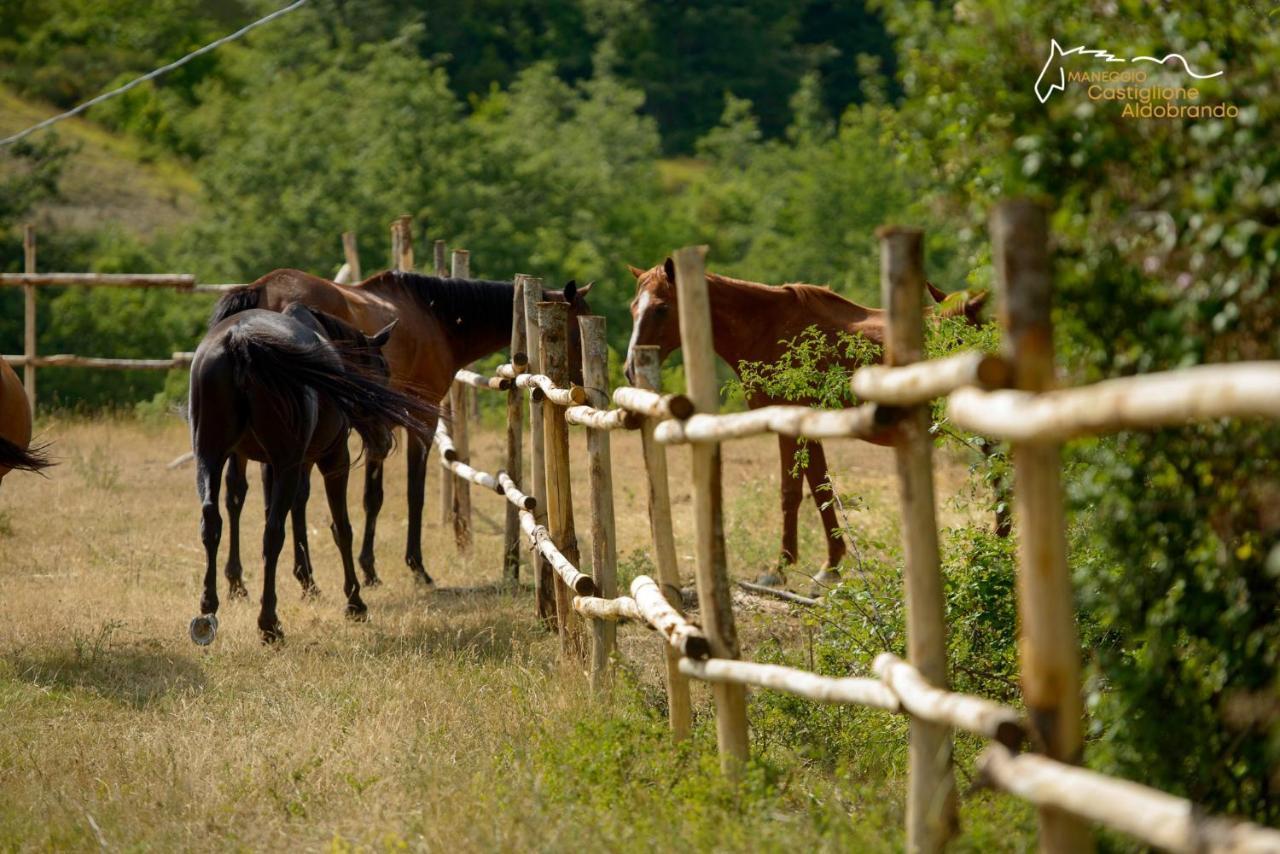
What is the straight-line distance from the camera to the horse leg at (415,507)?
337 inches

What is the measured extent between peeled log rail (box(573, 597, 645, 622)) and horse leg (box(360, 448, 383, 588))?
128 inches

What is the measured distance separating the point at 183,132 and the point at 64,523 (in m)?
35.3

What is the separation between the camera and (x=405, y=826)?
368 cm

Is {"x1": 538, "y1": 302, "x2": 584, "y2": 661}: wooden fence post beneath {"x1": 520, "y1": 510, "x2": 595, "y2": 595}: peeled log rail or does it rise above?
above

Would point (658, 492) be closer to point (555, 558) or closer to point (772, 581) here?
point (555, 558)

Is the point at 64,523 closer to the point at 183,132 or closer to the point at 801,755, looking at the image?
the point at 801,755

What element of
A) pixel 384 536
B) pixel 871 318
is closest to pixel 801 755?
pixel 871 318

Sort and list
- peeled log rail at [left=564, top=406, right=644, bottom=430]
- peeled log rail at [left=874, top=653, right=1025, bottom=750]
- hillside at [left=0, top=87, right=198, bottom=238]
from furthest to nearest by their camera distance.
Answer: hillside at [left=0, top=87, right=198, bottom=238], peeled log rail at [left=564, top=406, right=644, bottom=430], peeled log rail at [left=874, top=653, right=1025, bottom=750]

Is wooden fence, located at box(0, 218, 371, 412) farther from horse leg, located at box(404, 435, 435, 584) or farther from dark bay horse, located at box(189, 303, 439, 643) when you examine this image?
dark bay horse, located at box(189, 303, 439, 643)

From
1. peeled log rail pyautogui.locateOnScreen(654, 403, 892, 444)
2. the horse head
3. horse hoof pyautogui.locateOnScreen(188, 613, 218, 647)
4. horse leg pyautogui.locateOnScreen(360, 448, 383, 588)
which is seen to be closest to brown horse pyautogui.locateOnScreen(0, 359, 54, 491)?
horse hoof pyautogui.locateOnScreen(188, 613, 218, 647)

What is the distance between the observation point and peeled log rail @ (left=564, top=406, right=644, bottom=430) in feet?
14.7

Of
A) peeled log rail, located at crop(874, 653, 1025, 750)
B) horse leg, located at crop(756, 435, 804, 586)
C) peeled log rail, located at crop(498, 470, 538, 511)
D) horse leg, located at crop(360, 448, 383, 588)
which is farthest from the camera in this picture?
horse leg, located at crop(360, 448, 383, 588)

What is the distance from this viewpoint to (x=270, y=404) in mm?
6477

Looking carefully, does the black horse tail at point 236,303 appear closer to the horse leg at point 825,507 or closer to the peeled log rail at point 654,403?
the horse leg at point 825,507
